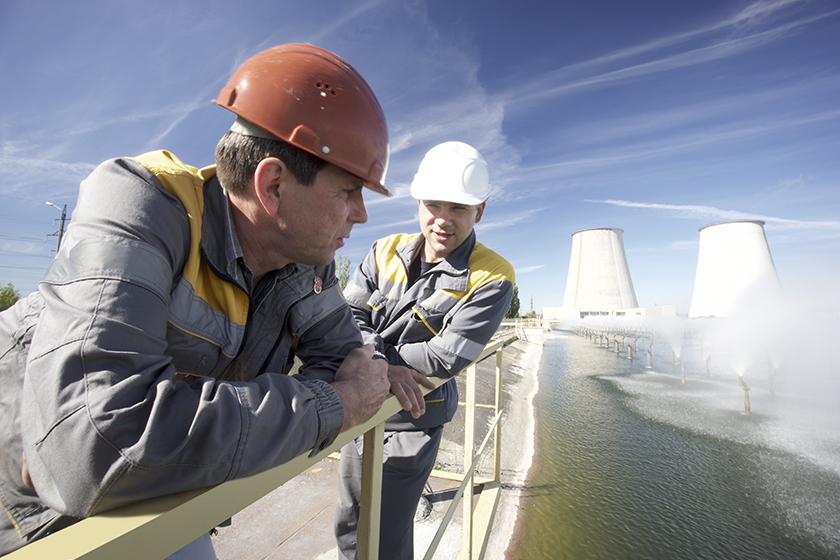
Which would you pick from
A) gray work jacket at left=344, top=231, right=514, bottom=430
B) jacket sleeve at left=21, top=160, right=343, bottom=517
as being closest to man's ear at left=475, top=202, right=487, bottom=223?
gray work jacket at left=344, top=231, right=514, bottom=430

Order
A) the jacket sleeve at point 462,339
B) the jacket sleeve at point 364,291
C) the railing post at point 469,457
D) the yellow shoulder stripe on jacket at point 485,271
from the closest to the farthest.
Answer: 1. the jacket sleeve at point 462,339
2. the yellow shoulder stripe on jacket at point 485,271
3. the jacket sleeve at point 364,291
4. the railing post at point 469,457

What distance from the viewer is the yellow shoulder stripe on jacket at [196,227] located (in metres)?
0.85

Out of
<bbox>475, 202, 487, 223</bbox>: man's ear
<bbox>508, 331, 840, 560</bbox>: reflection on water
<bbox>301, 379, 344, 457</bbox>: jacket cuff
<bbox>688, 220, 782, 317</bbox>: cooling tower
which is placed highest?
<bbox>688, 220, 782, 317</bbox>: cooling tower

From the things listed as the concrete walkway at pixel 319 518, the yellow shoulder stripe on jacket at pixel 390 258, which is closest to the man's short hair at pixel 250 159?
the yellow shoulder stripe on jacket at pixel 390 258

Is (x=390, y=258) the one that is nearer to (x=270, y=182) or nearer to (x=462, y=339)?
(x=462, y=339)

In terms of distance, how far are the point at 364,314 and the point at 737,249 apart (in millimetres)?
22321

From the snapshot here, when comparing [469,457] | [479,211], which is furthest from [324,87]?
[469,457]

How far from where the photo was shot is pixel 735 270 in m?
18.1

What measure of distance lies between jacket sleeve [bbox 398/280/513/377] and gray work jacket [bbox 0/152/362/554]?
0.90 m

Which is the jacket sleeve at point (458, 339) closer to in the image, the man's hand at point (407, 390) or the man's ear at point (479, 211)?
Result: the man's hand at point (407, 390)

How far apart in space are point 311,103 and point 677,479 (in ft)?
31.9

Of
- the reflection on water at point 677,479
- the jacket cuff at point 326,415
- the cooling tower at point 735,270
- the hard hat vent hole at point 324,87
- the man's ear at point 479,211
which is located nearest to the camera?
the jacket cuff at point 326,415

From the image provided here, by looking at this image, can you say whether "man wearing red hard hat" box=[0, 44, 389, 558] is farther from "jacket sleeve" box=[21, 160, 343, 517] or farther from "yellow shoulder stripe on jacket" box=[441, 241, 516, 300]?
"yellow shoulder stripe on jacket" box=[441, 241, 516, 300]

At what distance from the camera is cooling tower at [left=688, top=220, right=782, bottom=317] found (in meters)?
17.7
